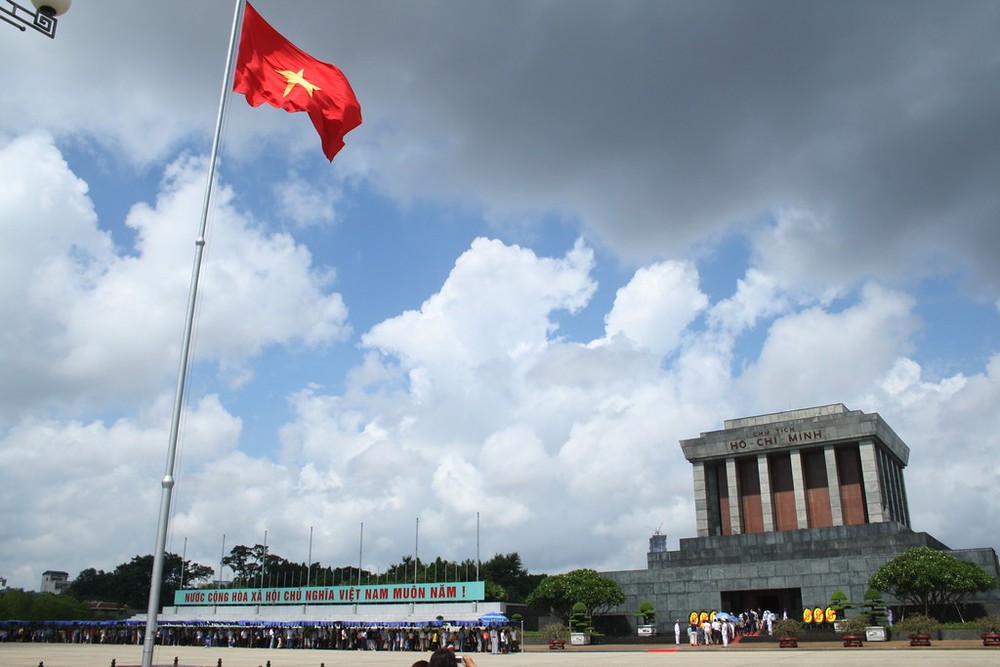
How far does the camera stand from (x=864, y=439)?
47.2 m

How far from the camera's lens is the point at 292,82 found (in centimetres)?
1475

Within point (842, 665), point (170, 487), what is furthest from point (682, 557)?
Answer: point (170, 487)

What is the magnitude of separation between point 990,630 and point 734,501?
2098cm

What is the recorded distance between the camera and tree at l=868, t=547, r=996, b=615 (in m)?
34.7

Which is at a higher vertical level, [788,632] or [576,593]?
[576,593]

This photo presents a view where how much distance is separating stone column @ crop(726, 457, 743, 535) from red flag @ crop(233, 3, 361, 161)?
4214 cm

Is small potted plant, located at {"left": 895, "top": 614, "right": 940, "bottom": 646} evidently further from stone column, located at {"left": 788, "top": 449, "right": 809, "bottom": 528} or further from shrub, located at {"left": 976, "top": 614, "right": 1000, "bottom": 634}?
stone column, located at {"left": 788, "top": 449, "right": 809, "bottom": 528}

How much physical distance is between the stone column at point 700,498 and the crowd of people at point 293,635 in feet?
50.5

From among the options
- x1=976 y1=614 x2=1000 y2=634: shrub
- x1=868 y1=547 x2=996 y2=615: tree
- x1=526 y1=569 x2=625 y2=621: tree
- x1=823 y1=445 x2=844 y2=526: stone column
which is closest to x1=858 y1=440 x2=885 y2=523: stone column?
x1=823 y1=445 x2=844 y2=526: stone column

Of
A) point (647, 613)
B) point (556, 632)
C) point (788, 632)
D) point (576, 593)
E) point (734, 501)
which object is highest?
point (734, 501)

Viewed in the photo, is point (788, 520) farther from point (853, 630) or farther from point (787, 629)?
point (853, 630)

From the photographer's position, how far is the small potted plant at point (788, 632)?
33.3 m

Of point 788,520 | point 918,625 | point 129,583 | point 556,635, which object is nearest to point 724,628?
point 918,625

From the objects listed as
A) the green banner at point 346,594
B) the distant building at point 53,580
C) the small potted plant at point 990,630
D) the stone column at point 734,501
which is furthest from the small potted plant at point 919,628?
the distant building at point 53,580
